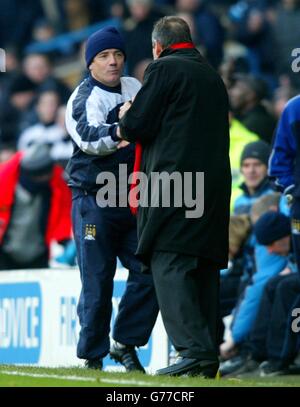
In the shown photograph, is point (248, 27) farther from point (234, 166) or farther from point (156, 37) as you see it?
point (156, 37)

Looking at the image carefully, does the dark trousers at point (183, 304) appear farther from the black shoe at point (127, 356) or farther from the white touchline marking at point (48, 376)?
the black shoe at point (127, 356)

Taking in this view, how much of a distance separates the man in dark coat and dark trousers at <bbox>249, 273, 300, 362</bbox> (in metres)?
2.90

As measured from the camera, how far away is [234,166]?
49.1ft

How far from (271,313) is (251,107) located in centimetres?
315

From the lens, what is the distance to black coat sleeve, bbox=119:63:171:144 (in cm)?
977

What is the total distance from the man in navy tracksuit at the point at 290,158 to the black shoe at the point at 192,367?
2.00 m

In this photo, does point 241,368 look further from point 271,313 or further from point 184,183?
point 184,183

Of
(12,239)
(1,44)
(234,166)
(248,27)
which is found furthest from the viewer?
(1,44)

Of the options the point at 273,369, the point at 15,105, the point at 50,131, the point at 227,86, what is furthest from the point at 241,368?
the point at 15,105

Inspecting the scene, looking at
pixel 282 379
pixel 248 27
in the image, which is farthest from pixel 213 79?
pixel 248 27

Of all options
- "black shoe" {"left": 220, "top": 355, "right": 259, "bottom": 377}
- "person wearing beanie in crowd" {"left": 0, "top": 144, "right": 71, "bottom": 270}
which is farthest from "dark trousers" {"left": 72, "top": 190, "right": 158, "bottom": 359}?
"person wearing beanie in crowd" {"left": 0, "top": 144, "right": 71, "bottom": 270}

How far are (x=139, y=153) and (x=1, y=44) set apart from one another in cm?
1494

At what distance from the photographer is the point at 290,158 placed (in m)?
11.8

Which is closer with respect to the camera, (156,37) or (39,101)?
(156,37)
